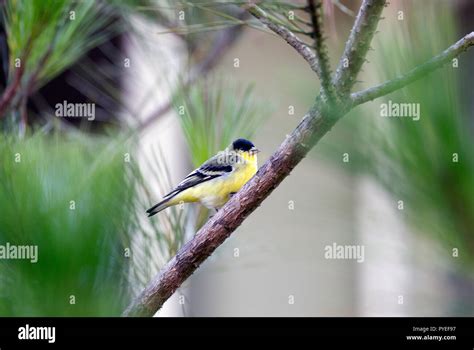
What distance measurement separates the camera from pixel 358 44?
632mm

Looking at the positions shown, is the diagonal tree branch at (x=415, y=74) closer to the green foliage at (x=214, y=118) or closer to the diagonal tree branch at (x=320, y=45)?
the diagonal tree branch at (x=320, y=45)

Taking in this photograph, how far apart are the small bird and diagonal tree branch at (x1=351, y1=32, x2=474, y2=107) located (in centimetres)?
34

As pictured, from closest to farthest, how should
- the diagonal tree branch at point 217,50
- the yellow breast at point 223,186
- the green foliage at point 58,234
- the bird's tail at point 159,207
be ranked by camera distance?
the green foliage at point 58,234
the bird's tail at point 159,207
the diagonal tree branch at point 217,50
the yellow breast at point 223,186

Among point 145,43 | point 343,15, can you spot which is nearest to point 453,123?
point 343,15

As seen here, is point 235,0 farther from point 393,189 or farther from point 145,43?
A: point 145,43

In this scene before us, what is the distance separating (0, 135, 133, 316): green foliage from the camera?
0.72m

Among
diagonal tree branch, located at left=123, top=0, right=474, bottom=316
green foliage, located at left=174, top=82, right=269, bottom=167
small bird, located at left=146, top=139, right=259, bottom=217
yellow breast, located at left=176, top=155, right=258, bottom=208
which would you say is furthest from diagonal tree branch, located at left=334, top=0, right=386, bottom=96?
yellow breast, located at left=176, top=155, right=258, bottom=208

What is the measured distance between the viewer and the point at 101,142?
2.92 ft

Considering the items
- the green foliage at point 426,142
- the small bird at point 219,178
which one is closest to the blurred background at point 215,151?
the green foliage at point 426,142

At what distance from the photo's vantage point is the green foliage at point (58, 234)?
717mm

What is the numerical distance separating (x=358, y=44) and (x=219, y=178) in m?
0.88

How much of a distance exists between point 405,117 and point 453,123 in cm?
5

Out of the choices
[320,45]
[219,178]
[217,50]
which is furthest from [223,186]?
[320,45]

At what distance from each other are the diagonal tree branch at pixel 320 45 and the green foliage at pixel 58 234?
24cm
